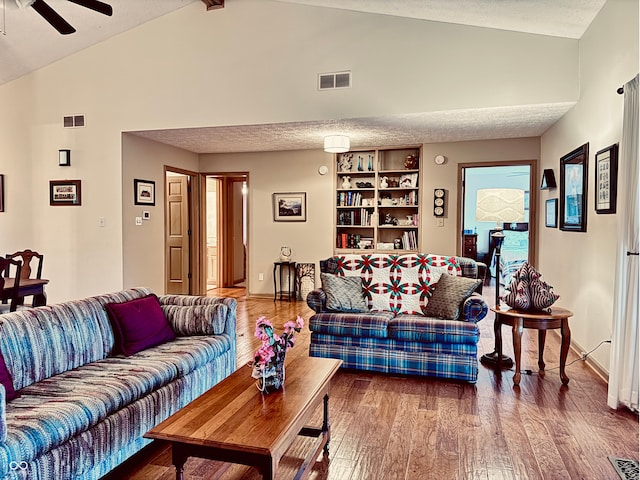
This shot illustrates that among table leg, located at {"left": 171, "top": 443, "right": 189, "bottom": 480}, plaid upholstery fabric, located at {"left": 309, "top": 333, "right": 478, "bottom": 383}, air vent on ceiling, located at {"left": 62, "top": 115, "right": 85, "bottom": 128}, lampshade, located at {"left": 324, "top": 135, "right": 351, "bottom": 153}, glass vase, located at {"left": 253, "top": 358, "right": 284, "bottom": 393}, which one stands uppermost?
air vent on ceiling, located at {"left": 62, "top": 115, "right": 85, "bottom": 128}

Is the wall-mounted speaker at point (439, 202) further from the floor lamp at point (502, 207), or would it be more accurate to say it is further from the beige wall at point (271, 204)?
the floor lamp at point (502, 207)

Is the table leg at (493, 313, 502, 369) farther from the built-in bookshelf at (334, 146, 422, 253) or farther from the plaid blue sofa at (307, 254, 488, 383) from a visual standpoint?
the built-in bookshelf at (334, 146, 422, 253)

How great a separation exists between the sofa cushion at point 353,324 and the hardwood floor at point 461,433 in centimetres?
35

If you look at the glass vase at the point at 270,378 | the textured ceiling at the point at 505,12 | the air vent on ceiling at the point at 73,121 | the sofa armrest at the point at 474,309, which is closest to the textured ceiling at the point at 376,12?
the textured ceiling at the point at 505,12

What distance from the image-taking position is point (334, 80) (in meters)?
4.96

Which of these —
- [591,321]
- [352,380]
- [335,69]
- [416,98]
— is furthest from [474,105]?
[352,380]

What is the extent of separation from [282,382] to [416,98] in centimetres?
354


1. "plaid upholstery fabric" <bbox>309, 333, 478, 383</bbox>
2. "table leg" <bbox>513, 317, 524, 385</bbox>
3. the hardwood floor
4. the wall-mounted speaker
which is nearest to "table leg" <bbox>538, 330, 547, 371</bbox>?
the hardwood floor

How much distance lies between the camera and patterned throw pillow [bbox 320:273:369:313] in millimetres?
3893

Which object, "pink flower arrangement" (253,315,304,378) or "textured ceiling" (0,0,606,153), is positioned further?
"textured ceiling" (0,0,606,153)

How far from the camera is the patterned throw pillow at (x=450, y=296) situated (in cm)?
362

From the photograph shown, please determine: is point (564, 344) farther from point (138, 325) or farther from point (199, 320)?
point (138, 325)

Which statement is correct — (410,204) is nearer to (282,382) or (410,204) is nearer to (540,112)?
(540,112)

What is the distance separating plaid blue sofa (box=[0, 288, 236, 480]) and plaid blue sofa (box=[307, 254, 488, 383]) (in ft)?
2.93
